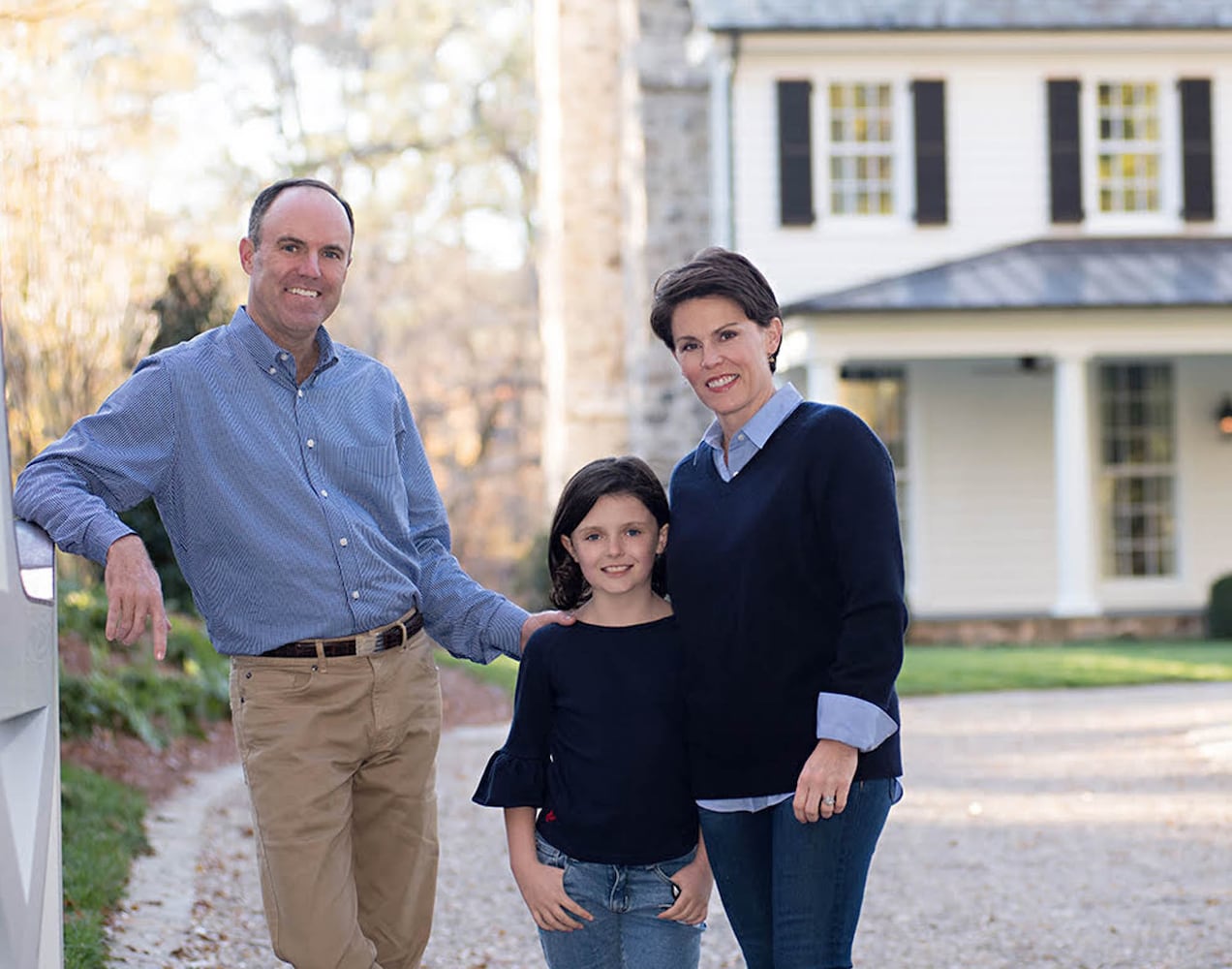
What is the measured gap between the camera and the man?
3561 millimetres

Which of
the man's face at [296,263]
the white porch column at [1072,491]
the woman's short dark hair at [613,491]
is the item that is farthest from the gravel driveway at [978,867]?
the white porch column at [1072,491]

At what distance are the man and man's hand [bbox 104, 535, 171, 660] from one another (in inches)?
9.0

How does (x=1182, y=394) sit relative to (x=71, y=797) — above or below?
above

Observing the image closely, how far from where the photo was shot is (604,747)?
3350 millimetres

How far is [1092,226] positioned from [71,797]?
1448 centimetres

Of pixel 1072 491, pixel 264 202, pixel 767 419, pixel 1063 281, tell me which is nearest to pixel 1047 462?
pixel 1072 491

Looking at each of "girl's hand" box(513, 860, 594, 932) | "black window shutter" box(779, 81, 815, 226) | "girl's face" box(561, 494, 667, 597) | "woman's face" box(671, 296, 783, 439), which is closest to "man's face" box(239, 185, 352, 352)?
"girl's face" box(561, 494, 667, 597)

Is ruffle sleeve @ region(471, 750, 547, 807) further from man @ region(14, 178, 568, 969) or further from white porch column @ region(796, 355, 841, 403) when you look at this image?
white porch column @ region(796, 355, 841, 403)

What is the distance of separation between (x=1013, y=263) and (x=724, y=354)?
1605 cm

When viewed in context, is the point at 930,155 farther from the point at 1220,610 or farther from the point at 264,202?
the point at 264,202

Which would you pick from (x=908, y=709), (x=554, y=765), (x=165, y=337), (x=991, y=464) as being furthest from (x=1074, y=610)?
(x=554, y=765)

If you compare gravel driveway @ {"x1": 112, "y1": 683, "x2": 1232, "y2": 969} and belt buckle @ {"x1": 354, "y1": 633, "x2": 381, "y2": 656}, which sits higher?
belt buckle @ {"x1": 354, "y1": 633, "x2": 381, "y2": 656}

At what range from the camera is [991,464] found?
19.4 metres

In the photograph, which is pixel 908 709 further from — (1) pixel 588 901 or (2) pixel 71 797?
(1) pixel 588 901
